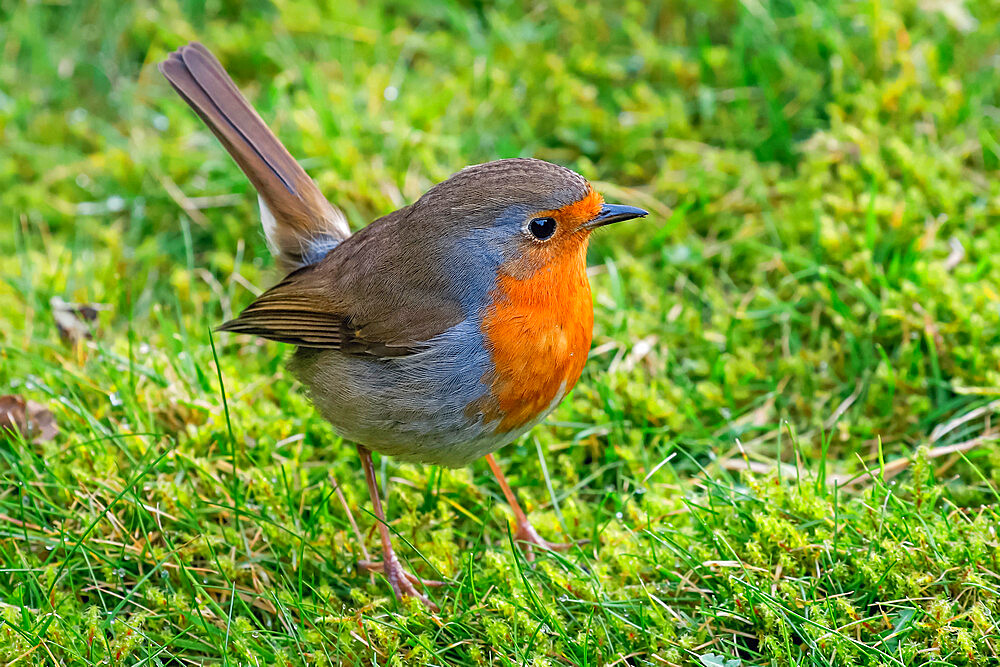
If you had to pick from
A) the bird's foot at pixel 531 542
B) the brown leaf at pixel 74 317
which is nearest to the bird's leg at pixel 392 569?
the bird's foot at pixel 531 542

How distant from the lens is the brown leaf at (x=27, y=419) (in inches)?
152

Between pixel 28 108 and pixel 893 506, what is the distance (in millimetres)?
5238

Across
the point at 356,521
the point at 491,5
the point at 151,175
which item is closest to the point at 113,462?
the point at 356,521

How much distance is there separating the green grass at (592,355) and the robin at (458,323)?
1.25 ft

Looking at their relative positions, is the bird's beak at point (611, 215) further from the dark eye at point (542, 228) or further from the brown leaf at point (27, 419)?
the brown leaf at point (27, 419)

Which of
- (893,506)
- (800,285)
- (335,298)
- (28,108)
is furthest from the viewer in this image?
(28,108)

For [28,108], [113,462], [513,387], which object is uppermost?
[28,108]

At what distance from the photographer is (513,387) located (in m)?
3.25

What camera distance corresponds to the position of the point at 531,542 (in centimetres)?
357

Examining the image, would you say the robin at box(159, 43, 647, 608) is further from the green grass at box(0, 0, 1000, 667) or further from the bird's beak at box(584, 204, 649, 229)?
the green grass at box(0, 0, 1000, 667)

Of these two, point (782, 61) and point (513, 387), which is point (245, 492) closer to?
point (513, 387)

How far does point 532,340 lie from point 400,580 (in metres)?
0.94

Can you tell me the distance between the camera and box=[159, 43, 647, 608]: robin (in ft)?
10.8

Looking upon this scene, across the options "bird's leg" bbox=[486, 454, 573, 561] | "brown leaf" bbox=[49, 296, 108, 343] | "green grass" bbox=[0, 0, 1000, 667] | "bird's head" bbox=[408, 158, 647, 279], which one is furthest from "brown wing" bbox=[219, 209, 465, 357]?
"brown leaf" bbox=[49, 296, 108, 343]
